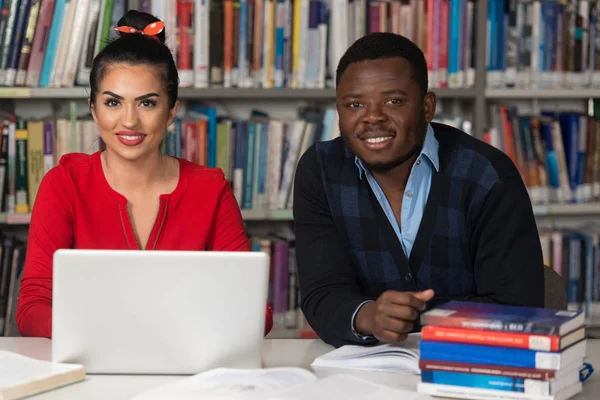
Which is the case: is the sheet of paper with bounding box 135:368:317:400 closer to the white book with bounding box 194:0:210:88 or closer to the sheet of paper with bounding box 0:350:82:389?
the sheet of paper with bounding box 0:350:82:389

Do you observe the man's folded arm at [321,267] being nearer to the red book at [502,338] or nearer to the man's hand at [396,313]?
the man's hand at [396,313]

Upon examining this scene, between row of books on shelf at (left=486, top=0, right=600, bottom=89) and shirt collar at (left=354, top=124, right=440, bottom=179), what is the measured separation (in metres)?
1.11

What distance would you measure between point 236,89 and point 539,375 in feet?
5.74

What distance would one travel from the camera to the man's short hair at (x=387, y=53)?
5.88 ft

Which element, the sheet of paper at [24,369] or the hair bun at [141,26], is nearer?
the sheet of paper at [24,369]

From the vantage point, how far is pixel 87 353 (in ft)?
4.28

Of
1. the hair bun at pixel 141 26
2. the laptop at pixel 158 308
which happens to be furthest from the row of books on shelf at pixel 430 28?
the laptop at pixel 158 308

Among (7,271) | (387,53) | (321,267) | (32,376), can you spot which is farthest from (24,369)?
(7,271)

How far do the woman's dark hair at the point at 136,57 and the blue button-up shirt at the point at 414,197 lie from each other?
54 centimetres

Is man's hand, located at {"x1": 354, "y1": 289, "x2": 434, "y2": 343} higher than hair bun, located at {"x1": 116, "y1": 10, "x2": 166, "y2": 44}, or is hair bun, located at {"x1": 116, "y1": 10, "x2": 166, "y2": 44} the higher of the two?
hair bun, located at {"x1": 116, "y1": 10, "x2": 166, "y2": 44}

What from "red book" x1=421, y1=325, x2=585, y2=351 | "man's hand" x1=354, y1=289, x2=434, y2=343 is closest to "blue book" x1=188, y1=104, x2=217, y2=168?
"man's hand" x1=354, y1=289, x2=434, y2=343

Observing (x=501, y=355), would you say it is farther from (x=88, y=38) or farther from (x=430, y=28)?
(x=88, y=38)

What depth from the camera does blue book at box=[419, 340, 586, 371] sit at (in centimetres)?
120

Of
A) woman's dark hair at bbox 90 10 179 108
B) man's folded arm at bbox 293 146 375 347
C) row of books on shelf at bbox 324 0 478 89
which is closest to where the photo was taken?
man's folded arm at bbox 293 146 375 347
